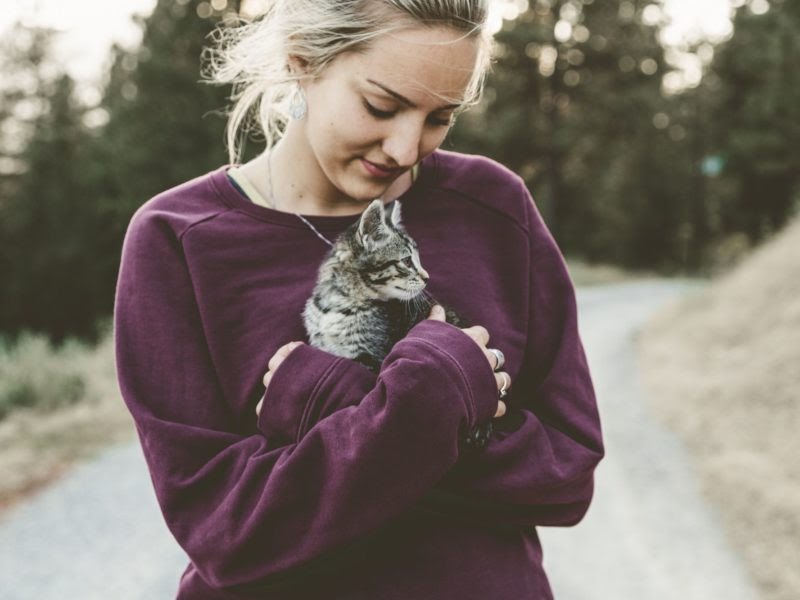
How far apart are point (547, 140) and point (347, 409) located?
102 ft

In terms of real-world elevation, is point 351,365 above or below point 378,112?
below

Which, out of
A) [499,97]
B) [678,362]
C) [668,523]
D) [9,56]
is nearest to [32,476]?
[668,523]

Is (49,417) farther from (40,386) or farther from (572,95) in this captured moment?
(572,95)

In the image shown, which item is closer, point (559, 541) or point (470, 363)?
point (470, 363)

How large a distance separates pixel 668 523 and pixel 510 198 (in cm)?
490

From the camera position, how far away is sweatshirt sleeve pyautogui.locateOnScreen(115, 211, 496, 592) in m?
1.48

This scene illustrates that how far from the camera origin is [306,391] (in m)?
1.60

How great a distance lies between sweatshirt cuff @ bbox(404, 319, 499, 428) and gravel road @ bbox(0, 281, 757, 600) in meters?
3.86

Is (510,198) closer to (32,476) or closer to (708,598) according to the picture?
(708,598)

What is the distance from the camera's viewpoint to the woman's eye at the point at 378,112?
1700 millimetres

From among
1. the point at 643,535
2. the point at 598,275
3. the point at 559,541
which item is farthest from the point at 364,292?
the point at 598,275

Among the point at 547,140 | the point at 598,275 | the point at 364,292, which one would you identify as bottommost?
the point at 598,275

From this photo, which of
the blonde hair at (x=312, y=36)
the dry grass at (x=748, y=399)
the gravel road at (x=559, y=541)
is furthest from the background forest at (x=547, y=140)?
the blonde hair at (x=312, y=36)

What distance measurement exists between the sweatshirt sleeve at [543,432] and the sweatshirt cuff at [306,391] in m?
0.31
